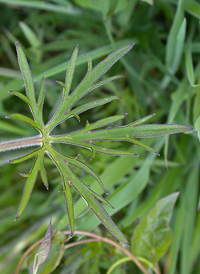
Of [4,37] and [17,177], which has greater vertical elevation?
[4,37]

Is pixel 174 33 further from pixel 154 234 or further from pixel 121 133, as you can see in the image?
pixel 154 234

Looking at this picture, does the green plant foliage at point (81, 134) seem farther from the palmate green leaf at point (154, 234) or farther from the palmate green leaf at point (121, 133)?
the palmate green leaf at point (154, 234)

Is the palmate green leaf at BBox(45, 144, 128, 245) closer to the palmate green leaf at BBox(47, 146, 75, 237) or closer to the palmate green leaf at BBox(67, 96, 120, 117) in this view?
the palmate green leaf at BBox(47, 146, 75, 237)

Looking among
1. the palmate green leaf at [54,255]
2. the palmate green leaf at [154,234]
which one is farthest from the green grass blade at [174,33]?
the palmate green leaf at [54,255]

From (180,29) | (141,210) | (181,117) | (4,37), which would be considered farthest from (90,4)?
(141,210)

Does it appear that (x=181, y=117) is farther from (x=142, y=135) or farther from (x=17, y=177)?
(x=17, y=177)

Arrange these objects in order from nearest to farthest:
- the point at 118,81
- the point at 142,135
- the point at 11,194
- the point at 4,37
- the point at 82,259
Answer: the point at 142,135
the point at 82,259
the point at 118,81
the point at 11,194
the point at 4,37
